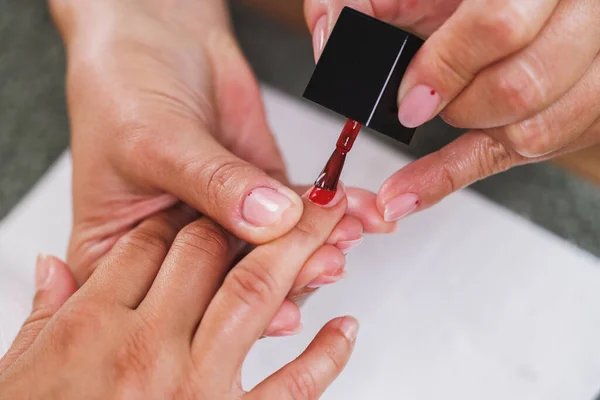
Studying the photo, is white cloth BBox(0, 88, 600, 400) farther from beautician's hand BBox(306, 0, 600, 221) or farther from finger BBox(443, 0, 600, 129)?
finger BBox(443, 0, 600, 129)

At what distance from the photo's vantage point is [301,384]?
1.83ft

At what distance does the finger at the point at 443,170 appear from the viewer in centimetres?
66

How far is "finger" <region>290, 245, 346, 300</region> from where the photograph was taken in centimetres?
59

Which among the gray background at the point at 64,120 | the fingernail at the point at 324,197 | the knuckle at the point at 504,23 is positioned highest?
the knuckle at the point at 504,23

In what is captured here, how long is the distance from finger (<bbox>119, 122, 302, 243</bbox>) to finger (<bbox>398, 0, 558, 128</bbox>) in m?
0.16

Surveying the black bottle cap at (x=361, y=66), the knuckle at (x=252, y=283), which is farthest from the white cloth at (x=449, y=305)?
the black bottle cap at (x=361, y=66)

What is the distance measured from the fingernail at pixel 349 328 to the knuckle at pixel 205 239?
0.50 feet

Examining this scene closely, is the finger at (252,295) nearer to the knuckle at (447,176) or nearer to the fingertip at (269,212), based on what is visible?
the fingertip at (269,212)

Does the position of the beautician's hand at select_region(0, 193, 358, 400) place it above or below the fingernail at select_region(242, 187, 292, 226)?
below

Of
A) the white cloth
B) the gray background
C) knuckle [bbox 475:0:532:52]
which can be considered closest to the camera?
knuckle [bbox 475:0:532:52]

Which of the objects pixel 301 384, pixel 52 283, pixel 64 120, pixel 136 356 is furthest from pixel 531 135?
pixel 64 120

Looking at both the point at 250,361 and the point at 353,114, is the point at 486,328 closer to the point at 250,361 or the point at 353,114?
the point at 250,361

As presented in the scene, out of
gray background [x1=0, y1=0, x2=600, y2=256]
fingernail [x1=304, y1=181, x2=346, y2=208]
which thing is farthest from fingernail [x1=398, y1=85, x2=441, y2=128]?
gray background [x1=0, y1=0, x2=600, y2=256]

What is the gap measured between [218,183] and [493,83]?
30 centimetres
